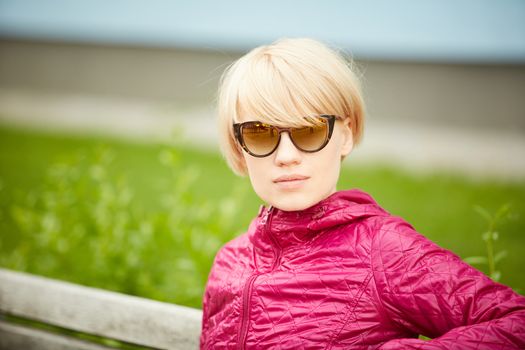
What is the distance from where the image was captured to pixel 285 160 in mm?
1570

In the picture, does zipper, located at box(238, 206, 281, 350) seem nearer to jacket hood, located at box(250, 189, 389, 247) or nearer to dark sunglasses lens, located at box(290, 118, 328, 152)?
jacket hood, located at box(250, 189, 389, 247)

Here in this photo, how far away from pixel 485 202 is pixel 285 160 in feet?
21.3

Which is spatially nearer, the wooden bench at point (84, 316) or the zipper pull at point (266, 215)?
the zipper pull at point (266, 215)

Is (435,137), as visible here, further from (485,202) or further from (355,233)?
(355,233)

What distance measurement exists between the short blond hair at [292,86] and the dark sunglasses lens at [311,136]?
0.03 metres

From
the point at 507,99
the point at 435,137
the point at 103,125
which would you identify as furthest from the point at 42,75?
the point at 507,99

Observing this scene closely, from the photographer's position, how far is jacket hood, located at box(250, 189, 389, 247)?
62.3 inches

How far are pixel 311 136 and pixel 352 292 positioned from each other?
473 mm

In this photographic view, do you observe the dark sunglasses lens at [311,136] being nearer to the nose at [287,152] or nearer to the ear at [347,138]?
the nose at [287,152]

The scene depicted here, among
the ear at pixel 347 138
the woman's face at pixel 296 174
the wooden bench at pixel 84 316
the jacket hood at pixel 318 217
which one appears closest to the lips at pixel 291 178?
the woman's face at pixel 296 174

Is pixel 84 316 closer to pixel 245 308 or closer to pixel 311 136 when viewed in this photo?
pixel 245 308

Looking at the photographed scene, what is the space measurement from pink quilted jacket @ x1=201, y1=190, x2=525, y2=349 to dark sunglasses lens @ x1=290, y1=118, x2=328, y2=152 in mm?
182

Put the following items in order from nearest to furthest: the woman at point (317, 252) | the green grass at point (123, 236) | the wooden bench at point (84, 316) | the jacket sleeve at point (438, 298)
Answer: the jacket sleeve at point (438, 298)
the woman at point (317, 252)
the wooden bench at point (84, 316)
the green grass at point (123, 236)

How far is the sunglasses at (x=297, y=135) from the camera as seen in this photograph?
5.19ft
